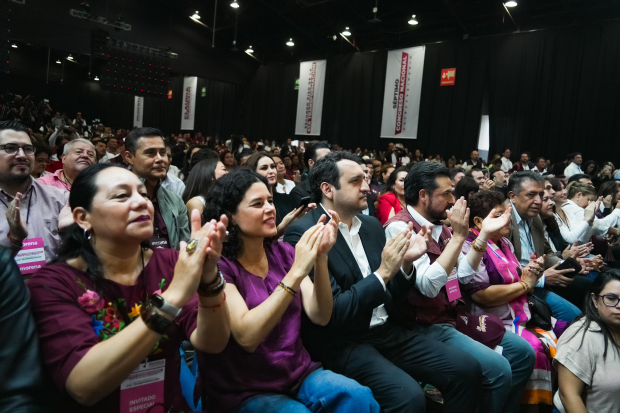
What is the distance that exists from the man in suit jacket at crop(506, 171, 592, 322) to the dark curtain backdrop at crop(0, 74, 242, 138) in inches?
611

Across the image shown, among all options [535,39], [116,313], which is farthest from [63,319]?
[535,39]

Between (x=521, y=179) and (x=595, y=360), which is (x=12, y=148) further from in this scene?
(x=521, y=179)

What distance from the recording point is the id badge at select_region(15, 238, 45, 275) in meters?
1.90

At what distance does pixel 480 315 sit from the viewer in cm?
240

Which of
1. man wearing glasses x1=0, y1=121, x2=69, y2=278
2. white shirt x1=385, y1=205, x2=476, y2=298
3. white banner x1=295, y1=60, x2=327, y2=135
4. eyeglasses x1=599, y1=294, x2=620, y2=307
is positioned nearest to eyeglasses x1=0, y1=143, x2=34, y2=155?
man wearing glasses x1=0, y1=121, x2=69, y2=278

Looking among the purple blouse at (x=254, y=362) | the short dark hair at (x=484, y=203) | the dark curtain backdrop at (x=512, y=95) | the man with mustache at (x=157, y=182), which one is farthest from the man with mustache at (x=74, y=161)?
the dark curtain backdrop at (x=512, y=95)

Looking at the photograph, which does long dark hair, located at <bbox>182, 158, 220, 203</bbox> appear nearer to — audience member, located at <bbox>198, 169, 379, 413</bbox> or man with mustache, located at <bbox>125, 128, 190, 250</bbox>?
man with mustache, located at <bbox>125, 128, 190, 250</bbox>

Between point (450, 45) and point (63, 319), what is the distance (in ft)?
40.4

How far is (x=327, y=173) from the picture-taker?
2.33 m

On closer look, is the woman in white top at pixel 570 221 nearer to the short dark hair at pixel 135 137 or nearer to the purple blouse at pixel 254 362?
the purple blouse at pixel 254 362

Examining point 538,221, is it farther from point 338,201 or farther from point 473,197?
point 338,201

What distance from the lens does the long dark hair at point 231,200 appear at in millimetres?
1692

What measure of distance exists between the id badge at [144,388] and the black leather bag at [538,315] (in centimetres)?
233

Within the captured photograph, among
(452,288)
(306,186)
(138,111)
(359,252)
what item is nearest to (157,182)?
(306,186)
